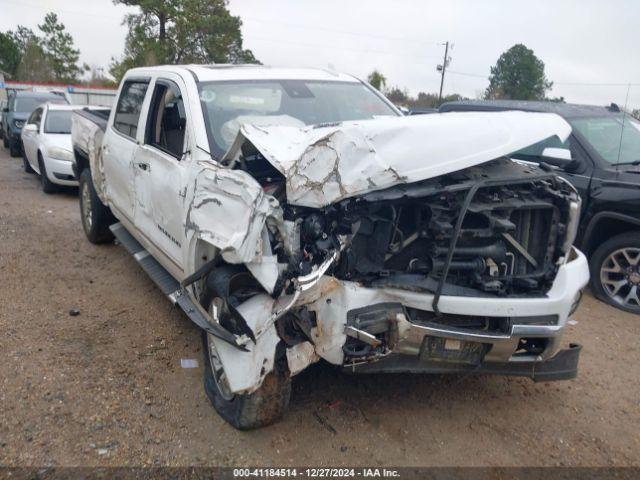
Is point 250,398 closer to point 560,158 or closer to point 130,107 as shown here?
point 130,107

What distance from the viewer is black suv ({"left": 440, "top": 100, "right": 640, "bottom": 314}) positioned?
206 inches

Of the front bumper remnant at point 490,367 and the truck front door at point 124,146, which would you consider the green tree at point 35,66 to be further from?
the front bumper remnant at point 490,367

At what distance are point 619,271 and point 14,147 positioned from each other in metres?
15.3

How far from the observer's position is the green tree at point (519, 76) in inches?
1991

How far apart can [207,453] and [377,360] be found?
3.41 feet

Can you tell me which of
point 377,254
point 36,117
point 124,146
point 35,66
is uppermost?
point 35,66

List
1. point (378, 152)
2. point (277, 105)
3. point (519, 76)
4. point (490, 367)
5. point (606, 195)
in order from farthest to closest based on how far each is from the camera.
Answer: point (519, 76) < point (606, 195) < point (277, 105) < point (490, 367) < point (378, 152)

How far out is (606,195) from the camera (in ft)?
17.4

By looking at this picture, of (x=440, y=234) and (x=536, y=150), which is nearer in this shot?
(x=440, y=234)

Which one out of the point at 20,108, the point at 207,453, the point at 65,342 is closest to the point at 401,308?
the point at 207,453

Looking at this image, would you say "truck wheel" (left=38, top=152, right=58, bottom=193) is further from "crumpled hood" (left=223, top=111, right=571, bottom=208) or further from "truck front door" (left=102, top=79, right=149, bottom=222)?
"crumpled hood" (left=223, top=111, right=571, bottom=208)

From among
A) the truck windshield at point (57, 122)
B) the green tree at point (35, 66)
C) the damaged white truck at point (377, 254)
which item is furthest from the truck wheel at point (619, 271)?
the green tree at point (35, 66)

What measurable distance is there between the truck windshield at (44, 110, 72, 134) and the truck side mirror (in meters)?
8.32

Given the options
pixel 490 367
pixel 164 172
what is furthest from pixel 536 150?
pixel 164 172
